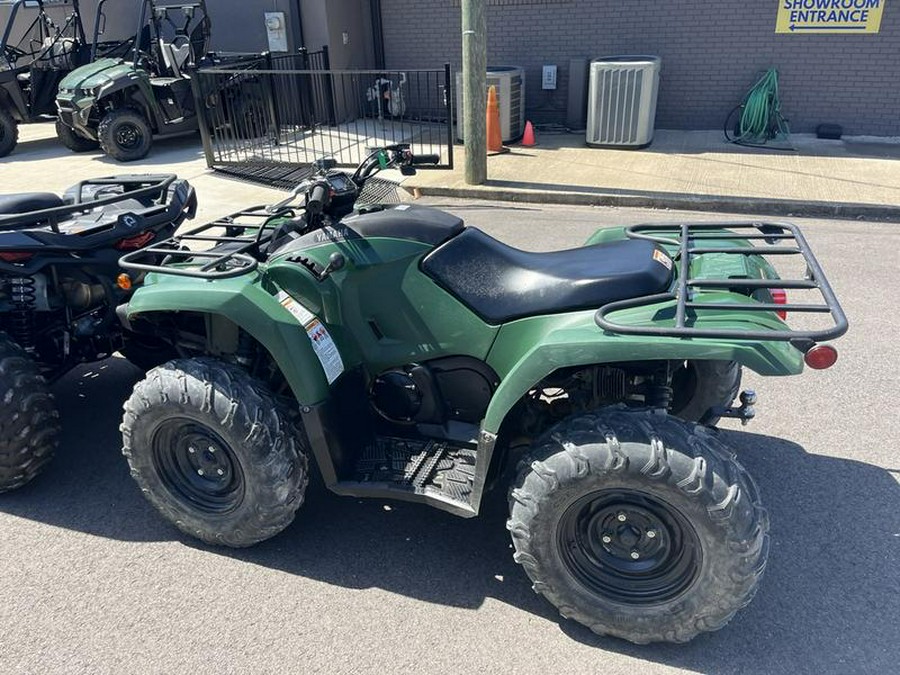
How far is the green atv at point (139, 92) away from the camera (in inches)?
446

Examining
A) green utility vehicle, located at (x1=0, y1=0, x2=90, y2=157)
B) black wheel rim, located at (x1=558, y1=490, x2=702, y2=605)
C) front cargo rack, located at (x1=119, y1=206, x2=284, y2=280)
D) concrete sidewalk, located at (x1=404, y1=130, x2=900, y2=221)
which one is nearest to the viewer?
black wheel rim, located at (x1=558, y1=490, x2=702, y2=605)

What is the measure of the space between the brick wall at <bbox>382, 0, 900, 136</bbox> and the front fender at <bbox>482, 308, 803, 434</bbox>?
10.3 m

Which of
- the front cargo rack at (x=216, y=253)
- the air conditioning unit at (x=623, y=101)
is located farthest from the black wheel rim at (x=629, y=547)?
the air conditioning unit at (x=623, y=101)

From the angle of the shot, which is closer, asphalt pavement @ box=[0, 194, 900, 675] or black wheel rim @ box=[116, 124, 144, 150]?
asphalt pavement @ box=[0, 194, 900, 675]

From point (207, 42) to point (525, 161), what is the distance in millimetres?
6276

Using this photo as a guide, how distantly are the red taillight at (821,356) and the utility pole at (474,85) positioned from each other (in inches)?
268

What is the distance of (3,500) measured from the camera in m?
3.61

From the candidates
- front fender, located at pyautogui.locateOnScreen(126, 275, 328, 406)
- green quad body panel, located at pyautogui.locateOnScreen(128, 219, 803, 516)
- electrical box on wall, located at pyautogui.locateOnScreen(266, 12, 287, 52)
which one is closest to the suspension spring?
green quad body panel, located at pyautogui.locateOnScreen(128, 219, 803, 516)

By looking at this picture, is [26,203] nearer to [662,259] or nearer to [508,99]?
[662,259]

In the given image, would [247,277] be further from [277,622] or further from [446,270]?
[277,622]

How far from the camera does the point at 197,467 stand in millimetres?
3211

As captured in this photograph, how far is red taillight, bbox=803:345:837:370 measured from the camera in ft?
7.50

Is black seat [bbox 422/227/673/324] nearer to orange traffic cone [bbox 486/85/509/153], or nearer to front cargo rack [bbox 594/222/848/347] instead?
front cargo rack [bbox 594/222/848/347]

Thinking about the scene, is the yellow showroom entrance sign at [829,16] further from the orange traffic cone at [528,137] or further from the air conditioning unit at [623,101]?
the orange traffic cone at [528,137]
